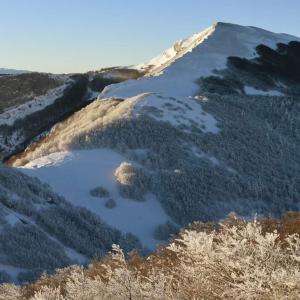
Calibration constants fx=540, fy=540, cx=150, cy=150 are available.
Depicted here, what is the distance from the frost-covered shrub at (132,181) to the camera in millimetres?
31969

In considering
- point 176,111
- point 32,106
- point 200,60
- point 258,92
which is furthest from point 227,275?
point 32,106

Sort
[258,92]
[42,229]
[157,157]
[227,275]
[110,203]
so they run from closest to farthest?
[227,275]
[42,229]
[110,203]
[157,157]
[258,92]

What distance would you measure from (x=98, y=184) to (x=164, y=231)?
545 cm

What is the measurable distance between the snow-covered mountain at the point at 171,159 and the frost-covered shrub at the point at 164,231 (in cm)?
6

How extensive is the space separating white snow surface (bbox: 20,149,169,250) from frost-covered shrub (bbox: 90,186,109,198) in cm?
24

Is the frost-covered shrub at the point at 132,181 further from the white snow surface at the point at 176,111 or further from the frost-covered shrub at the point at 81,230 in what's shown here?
the white snow surface at the point at 176,111

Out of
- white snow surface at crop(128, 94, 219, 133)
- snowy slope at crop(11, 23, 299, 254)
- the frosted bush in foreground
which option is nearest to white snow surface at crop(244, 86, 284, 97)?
snowy slope at crop(11, 23, 299, 254)

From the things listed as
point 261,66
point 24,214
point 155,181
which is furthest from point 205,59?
point 24,214

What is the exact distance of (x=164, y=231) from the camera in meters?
29.6

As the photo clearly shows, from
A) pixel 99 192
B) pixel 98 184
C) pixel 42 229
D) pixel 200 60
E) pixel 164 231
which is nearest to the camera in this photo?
pixel 42 229

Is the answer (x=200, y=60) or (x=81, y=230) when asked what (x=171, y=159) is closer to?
(x=81, y=230)

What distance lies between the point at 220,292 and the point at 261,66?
→ 59.1 m

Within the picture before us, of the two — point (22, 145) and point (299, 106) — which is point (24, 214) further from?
point (299, 106)

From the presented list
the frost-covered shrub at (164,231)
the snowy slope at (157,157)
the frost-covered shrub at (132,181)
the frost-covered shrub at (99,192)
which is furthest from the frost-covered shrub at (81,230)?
the frost-covered shrub at (132,181)
